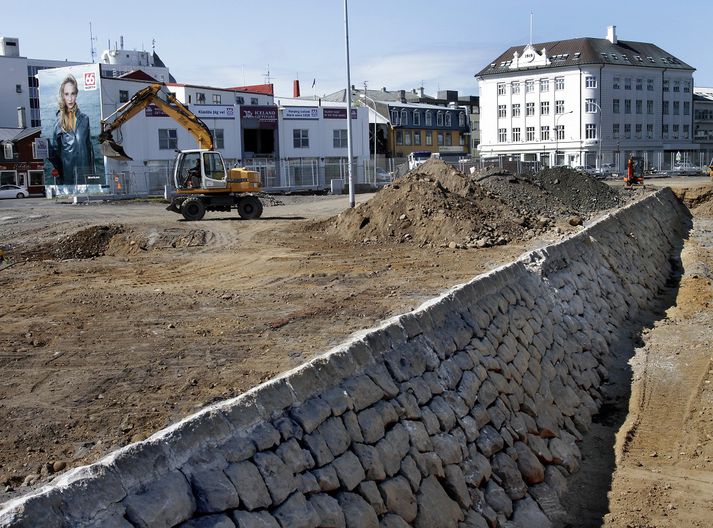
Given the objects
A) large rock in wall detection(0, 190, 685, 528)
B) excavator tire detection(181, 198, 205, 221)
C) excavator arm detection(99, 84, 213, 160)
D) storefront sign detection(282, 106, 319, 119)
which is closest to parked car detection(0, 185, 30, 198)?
storefront sign detection(282, 106, 319, 119)

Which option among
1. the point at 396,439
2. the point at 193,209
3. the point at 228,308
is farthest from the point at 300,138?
the point at 396,439

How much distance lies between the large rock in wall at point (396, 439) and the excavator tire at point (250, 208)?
15504 mm

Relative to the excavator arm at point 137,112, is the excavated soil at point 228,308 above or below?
below

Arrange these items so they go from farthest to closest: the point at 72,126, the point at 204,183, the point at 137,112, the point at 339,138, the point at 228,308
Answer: the point at 339,138, the point at 72,126, the point at 137,112, the point at 204,183, the point at 228,308

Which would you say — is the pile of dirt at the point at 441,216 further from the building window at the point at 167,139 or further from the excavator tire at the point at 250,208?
the building window at the point at 167,139

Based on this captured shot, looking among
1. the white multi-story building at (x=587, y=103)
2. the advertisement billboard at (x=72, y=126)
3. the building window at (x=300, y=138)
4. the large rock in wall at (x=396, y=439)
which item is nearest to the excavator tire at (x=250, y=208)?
the large rock in wall at (x=396, y=439)

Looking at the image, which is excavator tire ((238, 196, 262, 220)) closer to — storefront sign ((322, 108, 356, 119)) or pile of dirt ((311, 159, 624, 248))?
pile of dirt ((311, 159, 624, 248))

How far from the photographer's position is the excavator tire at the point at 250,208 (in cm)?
2916

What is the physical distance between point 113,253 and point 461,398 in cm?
1433

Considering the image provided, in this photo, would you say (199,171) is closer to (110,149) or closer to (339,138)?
(110,149)

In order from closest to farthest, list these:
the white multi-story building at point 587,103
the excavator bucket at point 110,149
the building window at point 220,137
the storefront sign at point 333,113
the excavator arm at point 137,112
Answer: the excavator bucket at point 110,149, the excavator arm at point 137,112, the building window at point 220,137, the storefront sign at point 333,113, the white multi-story building at point 587,103

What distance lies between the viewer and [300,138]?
2468 inches

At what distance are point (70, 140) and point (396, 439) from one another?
5216 cm

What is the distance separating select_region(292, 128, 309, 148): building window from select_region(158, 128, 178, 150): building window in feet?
33.8
